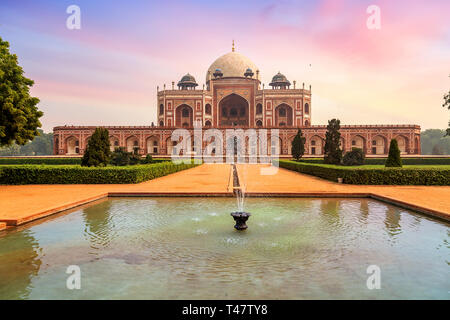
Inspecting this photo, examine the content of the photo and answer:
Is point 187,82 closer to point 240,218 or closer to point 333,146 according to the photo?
point 333,146

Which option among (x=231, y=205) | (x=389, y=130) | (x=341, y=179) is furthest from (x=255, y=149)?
(x=231, y=205)

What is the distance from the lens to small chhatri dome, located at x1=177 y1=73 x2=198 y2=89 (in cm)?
4944

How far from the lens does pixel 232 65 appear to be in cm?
5078

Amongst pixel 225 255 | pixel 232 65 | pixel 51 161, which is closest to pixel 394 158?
pixel 225 255

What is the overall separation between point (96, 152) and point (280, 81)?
4012 cm

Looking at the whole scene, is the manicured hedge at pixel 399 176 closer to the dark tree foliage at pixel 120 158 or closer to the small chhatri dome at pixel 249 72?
the dark tree foliage at pixel 120 158

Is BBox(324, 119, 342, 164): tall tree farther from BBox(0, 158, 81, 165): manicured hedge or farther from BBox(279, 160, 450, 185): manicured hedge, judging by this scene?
BBox(0, 158, 81, 165): manicured hedge

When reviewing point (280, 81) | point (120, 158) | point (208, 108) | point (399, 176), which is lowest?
point (399, 176)

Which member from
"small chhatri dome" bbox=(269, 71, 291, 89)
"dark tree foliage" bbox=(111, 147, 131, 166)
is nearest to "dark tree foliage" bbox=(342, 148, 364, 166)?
"dark tree foliage" bbox=(111, 147, 131, 166)

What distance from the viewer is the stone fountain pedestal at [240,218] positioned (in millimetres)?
5359
